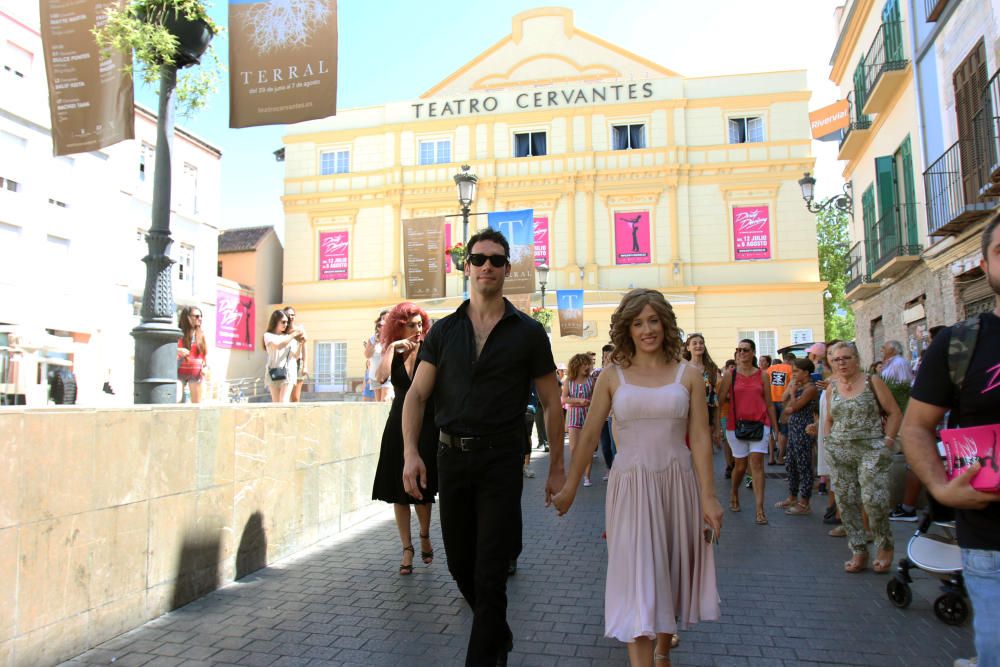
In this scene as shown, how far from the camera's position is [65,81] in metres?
6.23

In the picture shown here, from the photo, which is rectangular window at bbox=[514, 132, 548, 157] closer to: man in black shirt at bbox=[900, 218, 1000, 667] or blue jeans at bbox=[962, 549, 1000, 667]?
man in black shirt at bbox=[900, 218, 1000, 667]

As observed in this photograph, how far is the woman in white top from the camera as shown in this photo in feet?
28.2

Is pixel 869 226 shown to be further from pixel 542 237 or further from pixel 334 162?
pixel 334 162

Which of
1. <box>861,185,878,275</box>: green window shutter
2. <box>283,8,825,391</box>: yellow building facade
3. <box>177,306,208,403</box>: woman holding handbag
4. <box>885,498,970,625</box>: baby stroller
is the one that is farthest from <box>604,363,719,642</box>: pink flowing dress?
<box>283,8,825,391</box>: yellow building facade

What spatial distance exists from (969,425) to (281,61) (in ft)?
17.9

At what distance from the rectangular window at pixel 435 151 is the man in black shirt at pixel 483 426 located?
99.2 ft

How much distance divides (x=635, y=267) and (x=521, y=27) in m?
12.8

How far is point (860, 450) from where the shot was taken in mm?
5727

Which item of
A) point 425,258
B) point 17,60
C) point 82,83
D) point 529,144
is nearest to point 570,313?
point 425,258

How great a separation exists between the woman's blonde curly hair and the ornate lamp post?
12.0 feet

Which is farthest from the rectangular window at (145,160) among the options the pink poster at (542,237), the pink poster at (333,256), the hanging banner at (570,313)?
the hanging banner at (570,313)

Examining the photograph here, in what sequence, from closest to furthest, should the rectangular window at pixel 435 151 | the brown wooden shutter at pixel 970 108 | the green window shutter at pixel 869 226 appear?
the brown wooden shutter at pixel 970 108
the green window shutter at pixel 869 226
the rectangular window at pixel 435 151

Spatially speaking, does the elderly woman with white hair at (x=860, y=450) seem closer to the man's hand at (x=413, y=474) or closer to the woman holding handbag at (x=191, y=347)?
the man's hand at (x=413, y=474)

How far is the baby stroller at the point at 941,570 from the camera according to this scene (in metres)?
4.22
